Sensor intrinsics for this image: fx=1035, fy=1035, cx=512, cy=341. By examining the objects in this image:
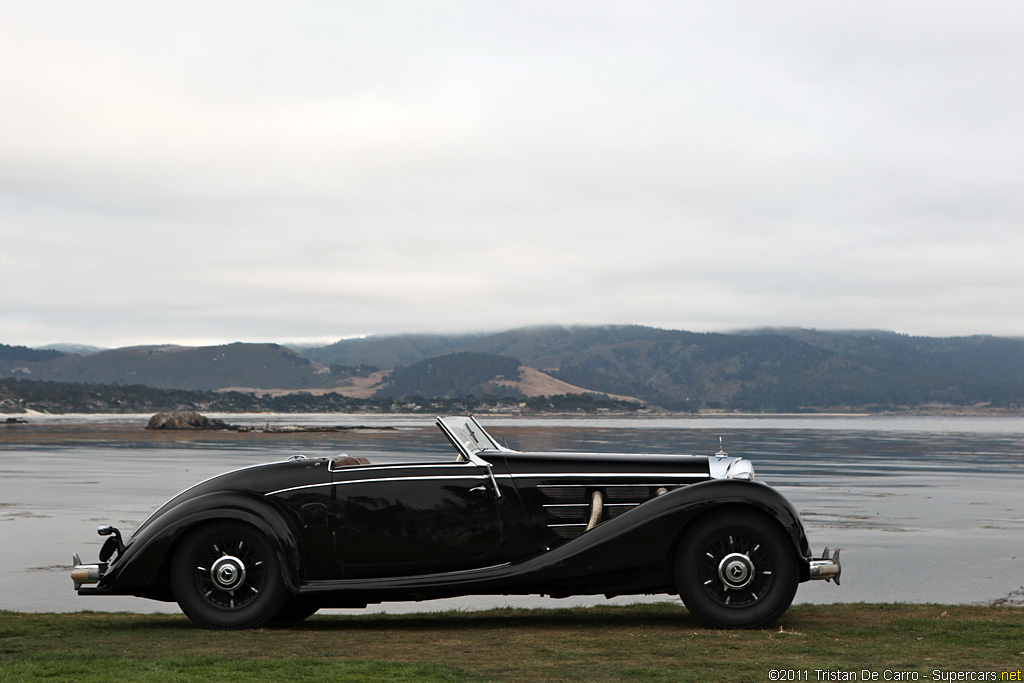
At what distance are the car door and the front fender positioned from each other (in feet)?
1.35

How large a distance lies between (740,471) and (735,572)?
2.87 feet

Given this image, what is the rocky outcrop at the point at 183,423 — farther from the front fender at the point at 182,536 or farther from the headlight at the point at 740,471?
the headlight at the point at 740,471

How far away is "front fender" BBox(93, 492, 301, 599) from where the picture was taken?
330 inches

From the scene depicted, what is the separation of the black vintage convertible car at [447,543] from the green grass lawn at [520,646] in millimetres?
316

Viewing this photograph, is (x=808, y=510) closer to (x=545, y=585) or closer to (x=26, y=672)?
Result: (x=545, y=585)

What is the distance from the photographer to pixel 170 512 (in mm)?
8531

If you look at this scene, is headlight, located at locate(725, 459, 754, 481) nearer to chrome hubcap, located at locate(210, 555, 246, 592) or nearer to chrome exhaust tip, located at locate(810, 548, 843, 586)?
chrome exhaust tip, located at locate(810, 548, 843, 586)

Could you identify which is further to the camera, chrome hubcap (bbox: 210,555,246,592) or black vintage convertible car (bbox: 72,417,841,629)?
chrome hubcap (bbox: 210,555,246,592)

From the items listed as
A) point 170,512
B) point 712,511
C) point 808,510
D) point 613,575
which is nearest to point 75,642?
point 170,512

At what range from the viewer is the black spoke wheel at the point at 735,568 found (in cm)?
818

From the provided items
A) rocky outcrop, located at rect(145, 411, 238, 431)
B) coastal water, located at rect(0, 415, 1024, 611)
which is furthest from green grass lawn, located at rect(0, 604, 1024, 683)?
rocky outcrop, located at rect(145, 411, 238, 431)

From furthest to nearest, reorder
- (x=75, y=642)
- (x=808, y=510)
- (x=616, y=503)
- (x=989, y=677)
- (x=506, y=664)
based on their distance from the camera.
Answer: (x=808, y=510), (x=616, y=503), (x=75, y=642), (x=506, y=664), (x=989, y=677)

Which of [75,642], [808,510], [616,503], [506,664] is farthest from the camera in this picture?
[808,510]

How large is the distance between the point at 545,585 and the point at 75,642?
359 centimetres
